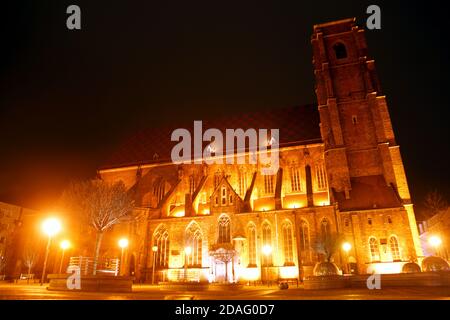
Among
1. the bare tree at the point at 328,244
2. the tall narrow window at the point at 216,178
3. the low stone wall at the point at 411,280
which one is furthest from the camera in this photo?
the tall narrow window at the point at 216,178

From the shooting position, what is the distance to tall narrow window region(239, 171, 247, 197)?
1532 inches

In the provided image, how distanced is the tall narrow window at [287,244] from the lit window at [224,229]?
597 centimetres

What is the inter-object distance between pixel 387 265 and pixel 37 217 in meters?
50.0

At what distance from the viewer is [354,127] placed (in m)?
37.4

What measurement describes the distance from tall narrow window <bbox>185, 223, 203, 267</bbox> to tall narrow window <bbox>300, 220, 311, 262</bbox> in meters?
11.0

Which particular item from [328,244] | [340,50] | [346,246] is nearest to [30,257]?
[328,244]

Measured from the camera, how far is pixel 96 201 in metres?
28.3

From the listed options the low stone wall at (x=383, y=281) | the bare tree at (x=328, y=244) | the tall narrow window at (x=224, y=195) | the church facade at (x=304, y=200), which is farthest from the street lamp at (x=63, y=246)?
the low stone wall at (x=383, y=281)

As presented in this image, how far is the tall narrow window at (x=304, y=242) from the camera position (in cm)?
3144

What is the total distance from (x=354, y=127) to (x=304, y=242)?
51.2 feet

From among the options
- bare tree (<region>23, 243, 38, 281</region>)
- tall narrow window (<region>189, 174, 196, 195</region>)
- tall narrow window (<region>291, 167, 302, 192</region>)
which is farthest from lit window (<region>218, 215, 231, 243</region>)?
bare tree (<region>23, 243, 38, 281</region>)

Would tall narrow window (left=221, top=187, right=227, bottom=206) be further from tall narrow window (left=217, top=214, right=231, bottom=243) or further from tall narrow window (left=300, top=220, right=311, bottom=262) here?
tall narrow window (left=300, top=220, right=311, bottom=262)

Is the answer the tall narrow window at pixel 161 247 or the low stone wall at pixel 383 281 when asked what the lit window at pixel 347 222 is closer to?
the low stone wall at pixel 383 281
